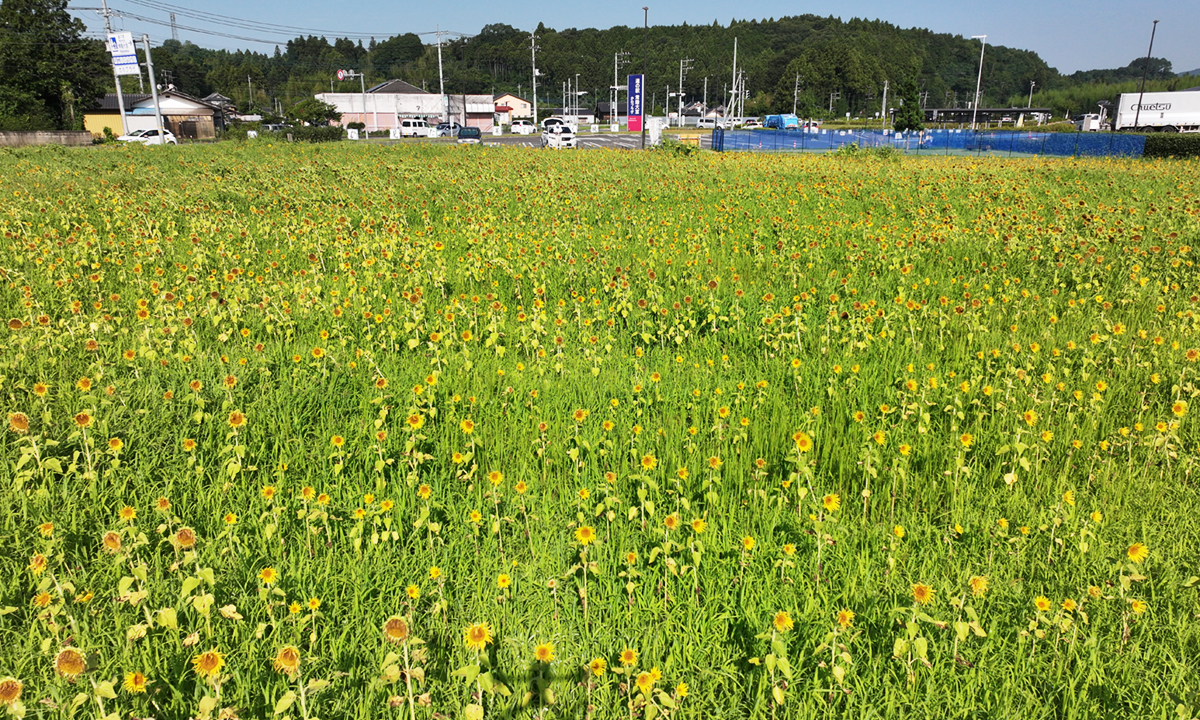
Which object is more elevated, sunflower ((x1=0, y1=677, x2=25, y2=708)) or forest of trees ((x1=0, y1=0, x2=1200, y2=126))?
forest of trees ((x1=0, y1=0, x2=1200, y2=126))

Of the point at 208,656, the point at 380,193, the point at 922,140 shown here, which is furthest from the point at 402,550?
the point at 922,140

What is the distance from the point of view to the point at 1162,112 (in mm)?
55938

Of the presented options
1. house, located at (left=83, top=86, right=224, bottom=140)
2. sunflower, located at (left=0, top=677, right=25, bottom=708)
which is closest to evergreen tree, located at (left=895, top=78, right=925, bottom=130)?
house, located at (left=83, top=86, right=224, bottom=140)

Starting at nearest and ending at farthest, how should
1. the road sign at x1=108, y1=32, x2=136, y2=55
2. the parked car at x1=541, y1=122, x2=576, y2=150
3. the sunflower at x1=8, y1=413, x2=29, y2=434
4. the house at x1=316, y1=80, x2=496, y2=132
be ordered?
the sunflower at x1=8, y1=413, x2=29, y2=434 → the road sign at x1=108, y1=32, x2=136, y2=55 → the parked car at x1=541, y1=122, x2=576, y2=150 → the house at x1=316, y1=80, x2=496, y2=132

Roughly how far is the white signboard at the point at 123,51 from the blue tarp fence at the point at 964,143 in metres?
29.8

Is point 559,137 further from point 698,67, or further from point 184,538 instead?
point 698,67

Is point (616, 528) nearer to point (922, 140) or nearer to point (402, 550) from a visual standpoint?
point (402, 550)

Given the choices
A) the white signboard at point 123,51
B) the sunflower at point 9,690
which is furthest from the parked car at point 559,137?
the sunflower at point 9,690

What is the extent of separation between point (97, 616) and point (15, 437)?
62.9 inches

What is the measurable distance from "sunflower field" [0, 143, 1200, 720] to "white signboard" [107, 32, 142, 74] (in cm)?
3331

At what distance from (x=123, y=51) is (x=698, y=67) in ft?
449

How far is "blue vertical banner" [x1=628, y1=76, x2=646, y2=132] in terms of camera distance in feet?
123

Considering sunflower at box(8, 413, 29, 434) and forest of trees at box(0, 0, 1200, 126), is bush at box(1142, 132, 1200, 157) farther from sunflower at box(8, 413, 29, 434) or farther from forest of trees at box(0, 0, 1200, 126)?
forest of trees at box(0, 0, 1200, 126)

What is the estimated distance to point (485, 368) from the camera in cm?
436
